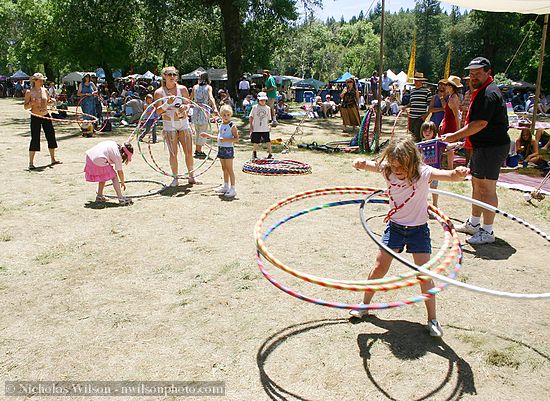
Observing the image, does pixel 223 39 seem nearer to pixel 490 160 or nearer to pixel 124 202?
pixel 124 202

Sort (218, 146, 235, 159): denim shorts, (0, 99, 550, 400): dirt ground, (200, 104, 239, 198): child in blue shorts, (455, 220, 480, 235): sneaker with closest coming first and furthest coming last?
1. (0, 99, 550, 400): dirt ground
2. (455, 220, 480, 235): sneaker
3. (200, 104, 239, 198): child in blue shorts
4. (218, 146, 235, 159): denim shorts

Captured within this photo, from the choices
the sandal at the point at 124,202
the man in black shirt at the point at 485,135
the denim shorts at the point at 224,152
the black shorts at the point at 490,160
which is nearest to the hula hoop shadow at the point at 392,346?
the man in black shirt at the point at 485,135

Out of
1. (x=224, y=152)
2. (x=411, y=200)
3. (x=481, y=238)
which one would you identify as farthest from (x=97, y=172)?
(x=481, y=238)

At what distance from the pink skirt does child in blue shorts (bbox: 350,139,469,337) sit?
4.96m

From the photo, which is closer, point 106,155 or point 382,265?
point 382,265

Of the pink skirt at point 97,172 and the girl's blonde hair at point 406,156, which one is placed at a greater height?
the girl's blonde hair at point 406,156

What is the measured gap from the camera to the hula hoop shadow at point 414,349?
3188 millimetres

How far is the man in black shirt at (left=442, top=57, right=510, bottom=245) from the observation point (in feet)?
18.4

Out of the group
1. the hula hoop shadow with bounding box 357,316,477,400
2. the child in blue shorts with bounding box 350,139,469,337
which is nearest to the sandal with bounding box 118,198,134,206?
the hula hoop shadow with bounding box 357,316,477,400

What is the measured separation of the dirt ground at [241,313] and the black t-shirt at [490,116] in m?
1.31

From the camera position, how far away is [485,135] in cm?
579

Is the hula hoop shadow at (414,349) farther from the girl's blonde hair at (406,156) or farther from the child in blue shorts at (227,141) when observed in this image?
the child in blue shorts at (227,141)

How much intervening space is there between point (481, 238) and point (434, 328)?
259 cm

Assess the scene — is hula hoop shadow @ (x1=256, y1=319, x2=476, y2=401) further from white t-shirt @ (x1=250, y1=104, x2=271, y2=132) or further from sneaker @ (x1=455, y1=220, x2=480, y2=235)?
white t-shirt @ (x1=250, y1=104, x2=271, y2=132)
